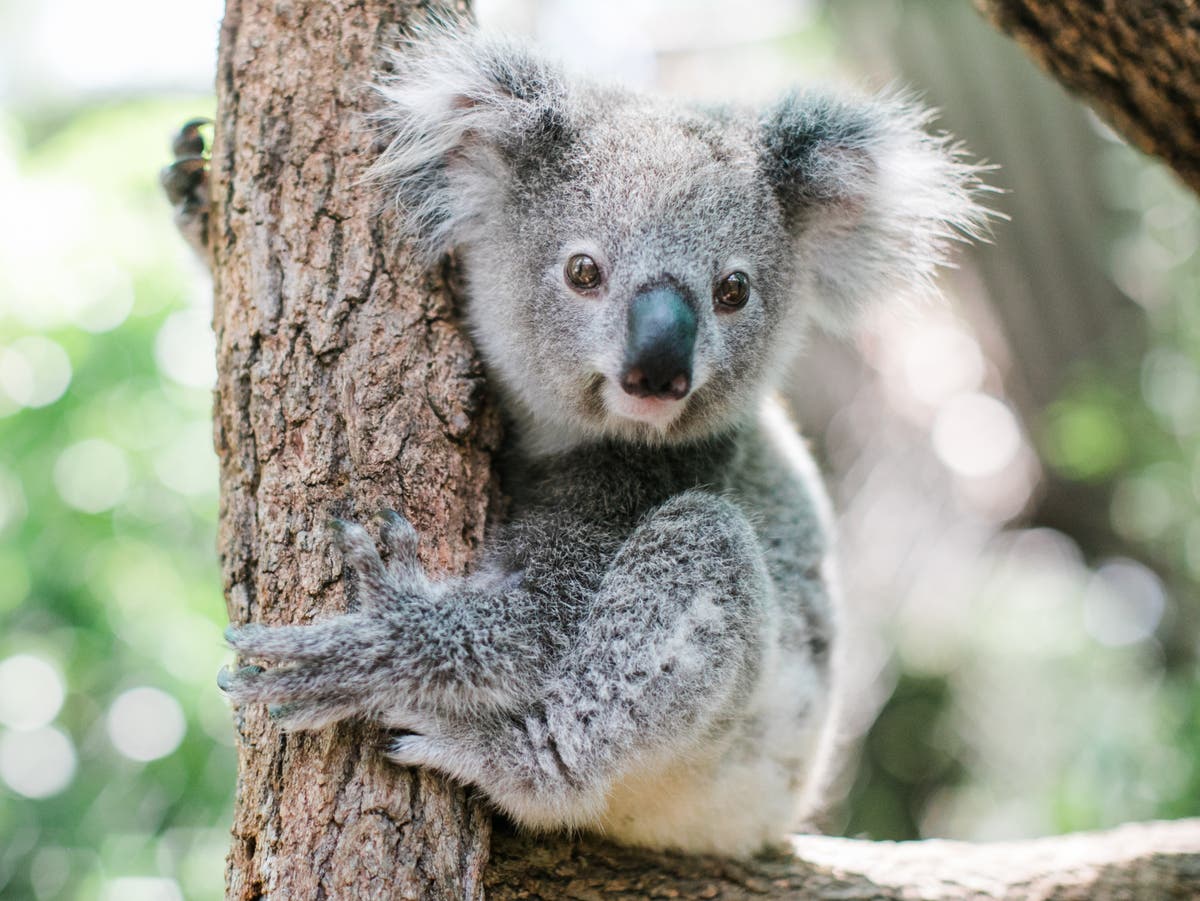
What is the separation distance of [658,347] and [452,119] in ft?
2.83

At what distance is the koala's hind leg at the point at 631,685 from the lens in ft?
7.45

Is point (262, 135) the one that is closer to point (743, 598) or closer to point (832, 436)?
point (743, 598)

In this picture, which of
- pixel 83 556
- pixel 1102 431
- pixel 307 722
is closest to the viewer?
pixel 307 722

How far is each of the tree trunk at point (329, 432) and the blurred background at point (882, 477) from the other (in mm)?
898

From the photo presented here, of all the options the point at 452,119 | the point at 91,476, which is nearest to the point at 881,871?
the point at 452,119

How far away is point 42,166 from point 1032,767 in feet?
21.6

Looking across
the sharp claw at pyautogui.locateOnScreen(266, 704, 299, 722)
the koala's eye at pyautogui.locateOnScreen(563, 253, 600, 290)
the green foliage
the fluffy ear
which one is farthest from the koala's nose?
the green foliage

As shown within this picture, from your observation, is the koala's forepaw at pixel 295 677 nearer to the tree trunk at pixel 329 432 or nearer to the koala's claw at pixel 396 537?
the tree trunk at pixel 329 432

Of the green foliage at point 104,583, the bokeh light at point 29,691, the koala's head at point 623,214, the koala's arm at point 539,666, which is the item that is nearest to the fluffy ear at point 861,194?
the koala's head at point 623,214

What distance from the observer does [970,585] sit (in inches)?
276

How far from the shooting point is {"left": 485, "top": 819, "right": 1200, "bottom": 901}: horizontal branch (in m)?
2.52

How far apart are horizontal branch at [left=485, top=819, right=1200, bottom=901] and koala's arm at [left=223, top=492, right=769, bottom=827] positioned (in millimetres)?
199

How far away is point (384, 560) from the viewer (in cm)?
222

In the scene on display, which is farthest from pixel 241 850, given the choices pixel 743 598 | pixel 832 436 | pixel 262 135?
pixel 832 436
